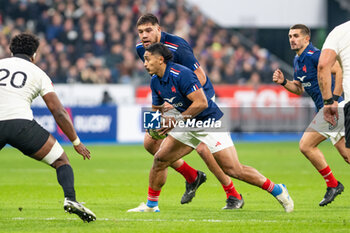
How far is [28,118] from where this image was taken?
712 centimetres

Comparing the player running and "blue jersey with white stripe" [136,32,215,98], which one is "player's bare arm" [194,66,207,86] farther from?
the player running

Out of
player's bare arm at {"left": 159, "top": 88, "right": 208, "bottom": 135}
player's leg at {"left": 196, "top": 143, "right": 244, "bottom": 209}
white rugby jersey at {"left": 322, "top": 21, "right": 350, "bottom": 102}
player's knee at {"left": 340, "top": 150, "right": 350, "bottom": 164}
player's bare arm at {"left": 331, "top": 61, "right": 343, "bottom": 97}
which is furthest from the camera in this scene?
player's leg at {"left": 196, "top": 143, "right": 244, "bottom": 209}

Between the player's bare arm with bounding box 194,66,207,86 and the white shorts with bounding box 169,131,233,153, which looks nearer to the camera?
the white shorts with bounding box 169,131,233,153

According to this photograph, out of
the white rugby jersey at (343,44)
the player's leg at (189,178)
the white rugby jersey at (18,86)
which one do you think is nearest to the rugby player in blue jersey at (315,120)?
the player's leg at (189,178)

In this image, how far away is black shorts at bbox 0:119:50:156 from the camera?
6996 millimetres

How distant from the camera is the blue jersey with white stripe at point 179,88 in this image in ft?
26.1

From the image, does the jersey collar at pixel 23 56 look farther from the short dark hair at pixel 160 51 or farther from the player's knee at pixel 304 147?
the player's knee at pixel 304 147

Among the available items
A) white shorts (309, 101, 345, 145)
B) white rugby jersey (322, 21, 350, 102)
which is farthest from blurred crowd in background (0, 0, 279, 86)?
white rugby jersey (322, 21, 350, 102)

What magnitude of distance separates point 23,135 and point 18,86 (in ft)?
1.63

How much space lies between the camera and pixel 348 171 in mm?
14992

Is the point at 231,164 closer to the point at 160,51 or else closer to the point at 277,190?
the point at 277,190

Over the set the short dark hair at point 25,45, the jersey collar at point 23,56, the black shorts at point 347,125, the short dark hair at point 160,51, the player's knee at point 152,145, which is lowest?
the player's knee at point 152,145

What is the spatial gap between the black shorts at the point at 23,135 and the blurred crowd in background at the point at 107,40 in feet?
60.1

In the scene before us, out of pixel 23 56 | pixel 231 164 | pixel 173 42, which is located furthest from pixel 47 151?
pixel 173 42
